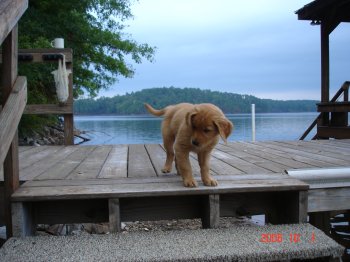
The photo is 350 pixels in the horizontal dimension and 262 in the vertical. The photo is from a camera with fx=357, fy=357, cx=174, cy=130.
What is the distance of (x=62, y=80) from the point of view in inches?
233

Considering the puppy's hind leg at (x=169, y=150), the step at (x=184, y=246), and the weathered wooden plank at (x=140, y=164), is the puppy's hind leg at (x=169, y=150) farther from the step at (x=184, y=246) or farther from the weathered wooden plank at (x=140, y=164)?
the step at (x=184, y=246)

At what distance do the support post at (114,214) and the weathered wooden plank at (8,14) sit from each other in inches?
53.9

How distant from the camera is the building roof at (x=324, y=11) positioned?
9.71 metres

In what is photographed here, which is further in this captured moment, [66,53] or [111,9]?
[111,9]

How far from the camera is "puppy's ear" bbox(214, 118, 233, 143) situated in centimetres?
279

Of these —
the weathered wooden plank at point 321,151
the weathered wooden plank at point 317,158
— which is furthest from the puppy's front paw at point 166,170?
the weathered wooden plank at point 321,151

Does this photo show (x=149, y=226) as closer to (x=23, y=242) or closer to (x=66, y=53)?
(x=66, y=53)

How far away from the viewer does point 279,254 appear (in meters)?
2.37

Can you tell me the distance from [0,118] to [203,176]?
5.23 ft

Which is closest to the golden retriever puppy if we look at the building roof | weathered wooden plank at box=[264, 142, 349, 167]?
weathered wooden plank at box=[264, 142, 349, 167]

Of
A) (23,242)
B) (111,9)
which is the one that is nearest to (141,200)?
(23,242)

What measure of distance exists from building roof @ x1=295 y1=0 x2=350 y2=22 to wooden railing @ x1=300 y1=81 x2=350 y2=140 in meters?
2.10

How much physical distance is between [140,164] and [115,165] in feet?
0.91

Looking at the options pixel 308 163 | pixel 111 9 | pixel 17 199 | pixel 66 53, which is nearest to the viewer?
pixel 17 199
